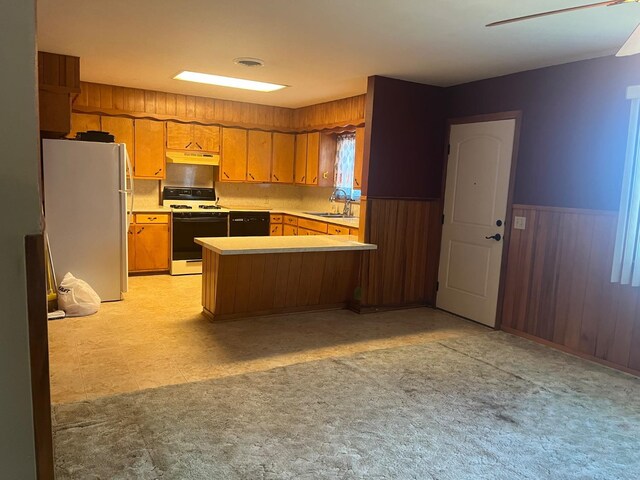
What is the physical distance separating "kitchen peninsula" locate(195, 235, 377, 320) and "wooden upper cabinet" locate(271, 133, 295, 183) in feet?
7.95

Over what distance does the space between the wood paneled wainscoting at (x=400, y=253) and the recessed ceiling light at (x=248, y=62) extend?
167 cm

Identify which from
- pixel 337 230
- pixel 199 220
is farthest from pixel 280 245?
pixel 199 220

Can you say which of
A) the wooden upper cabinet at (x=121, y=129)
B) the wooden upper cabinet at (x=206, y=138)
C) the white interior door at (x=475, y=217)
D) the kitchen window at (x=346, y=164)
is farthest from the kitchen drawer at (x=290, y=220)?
the white interior door at (x=475, y=217)

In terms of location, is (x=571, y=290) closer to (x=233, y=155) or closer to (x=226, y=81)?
(x=226, y=81)

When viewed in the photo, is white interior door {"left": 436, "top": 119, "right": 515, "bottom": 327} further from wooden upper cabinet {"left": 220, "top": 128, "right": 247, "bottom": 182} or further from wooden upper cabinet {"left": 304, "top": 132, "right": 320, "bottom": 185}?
wooden upper cabinet {"left": 220, "top": 128, "right": 247, "bottom": 182}

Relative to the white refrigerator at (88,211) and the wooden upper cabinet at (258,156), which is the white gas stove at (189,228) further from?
the white refrigerator at (88,211)

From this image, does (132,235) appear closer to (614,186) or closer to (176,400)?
(176,400)

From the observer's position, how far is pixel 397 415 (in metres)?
2.84

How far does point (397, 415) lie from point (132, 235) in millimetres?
4480

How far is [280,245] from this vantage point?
443cm

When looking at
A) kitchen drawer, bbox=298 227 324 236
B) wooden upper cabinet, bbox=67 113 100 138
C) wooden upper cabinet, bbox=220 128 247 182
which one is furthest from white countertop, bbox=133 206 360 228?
wooden upper cabinet, bbox=67 113 100 138

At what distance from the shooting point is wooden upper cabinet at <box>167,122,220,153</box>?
6.45 m

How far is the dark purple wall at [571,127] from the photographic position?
3.70 m

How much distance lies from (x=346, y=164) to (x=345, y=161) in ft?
0.16
